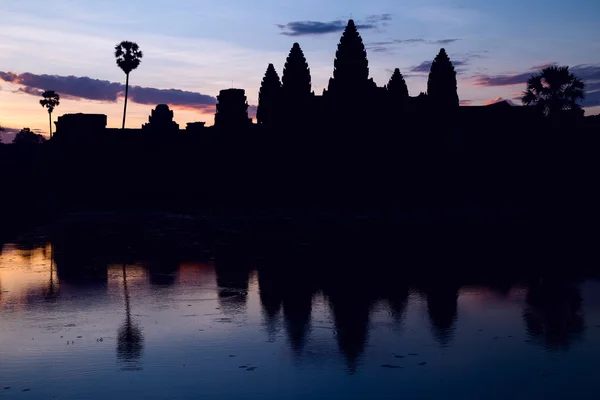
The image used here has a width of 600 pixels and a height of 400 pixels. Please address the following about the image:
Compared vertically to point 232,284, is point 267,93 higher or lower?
higher

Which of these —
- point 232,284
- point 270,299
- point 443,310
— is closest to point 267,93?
point 232,284

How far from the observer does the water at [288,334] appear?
871 centimetres

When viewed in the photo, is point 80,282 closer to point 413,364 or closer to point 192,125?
point 413,364

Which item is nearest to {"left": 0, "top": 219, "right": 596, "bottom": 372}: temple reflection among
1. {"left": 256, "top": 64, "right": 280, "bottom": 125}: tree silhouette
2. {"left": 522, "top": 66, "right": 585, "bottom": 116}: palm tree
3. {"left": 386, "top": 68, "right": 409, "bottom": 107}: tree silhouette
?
{"left": 522, "top": 66, "right": 585, "bottom": 116}: palm tree

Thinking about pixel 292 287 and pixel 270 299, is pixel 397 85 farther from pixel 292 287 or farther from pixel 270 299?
pixel 270 299

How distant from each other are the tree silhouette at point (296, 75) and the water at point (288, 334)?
164 ft

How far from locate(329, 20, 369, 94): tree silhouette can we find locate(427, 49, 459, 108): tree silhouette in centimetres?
747

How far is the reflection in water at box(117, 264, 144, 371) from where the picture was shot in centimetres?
961

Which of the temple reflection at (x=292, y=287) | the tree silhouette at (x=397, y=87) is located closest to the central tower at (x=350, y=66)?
the tree silhouette at (x=397, y=87)

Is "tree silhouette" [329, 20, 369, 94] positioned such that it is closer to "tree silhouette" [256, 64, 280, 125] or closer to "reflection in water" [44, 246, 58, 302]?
"tree silhouette" [256, 64, 280, 125]

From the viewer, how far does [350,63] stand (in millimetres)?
63094

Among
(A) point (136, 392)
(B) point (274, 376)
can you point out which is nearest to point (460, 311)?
(B) point (274, 376)

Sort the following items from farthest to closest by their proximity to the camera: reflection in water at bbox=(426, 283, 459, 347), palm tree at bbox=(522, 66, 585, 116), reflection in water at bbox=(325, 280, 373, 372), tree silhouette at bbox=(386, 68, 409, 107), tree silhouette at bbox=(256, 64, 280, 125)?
tree silhouette at bbox=(256, 64, 280, 125) < tree silhouette at bbox=(386, 68, 409, 107) < palm tree at bbox=(522, 66, 585, 116) < reflection in water at bbox=(426, 283, 459, 347) < reflection in water at bbox=(325, 280, 373, 372)

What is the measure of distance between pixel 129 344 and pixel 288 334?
2.65 meters
